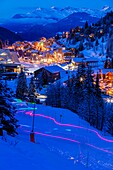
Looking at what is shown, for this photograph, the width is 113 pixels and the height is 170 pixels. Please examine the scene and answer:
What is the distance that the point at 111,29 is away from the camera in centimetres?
16012

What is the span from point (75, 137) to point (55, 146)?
3693mm

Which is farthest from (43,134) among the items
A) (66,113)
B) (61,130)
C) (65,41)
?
(65,41)

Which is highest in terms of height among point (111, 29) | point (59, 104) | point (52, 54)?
point (111, 29)

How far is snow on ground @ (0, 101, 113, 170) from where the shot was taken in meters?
7.27

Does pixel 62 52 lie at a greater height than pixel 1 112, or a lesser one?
greater

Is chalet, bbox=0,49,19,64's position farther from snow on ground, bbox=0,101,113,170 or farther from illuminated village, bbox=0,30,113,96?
snow on ground, bbox=0,101,113,170

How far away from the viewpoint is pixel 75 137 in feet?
60.6

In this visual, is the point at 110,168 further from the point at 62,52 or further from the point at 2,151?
the point at 62,52

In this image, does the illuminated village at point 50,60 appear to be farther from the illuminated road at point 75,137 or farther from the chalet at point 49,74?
the illuminated road at point 75,137

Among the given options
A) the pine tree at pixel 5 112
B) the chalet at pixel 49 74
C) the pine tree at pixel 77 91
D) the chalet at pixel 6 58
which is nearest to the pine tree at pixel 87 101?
the pine tree at pixel 77 91

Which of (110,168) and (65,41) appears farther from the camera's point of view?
(65,41)

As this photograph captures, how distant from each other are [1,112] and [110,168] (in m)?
5.37

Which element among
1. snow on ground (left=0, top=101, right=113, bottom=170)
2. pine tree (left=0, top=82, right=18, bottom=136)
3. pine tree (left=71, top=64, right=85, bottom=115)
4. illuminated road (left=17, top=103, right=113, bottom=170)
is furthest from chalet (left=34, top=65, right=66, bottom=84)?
pine tree (left=0, top=82, right=18, bottom=136)

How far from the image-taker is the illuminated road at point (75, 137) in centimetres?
1437
